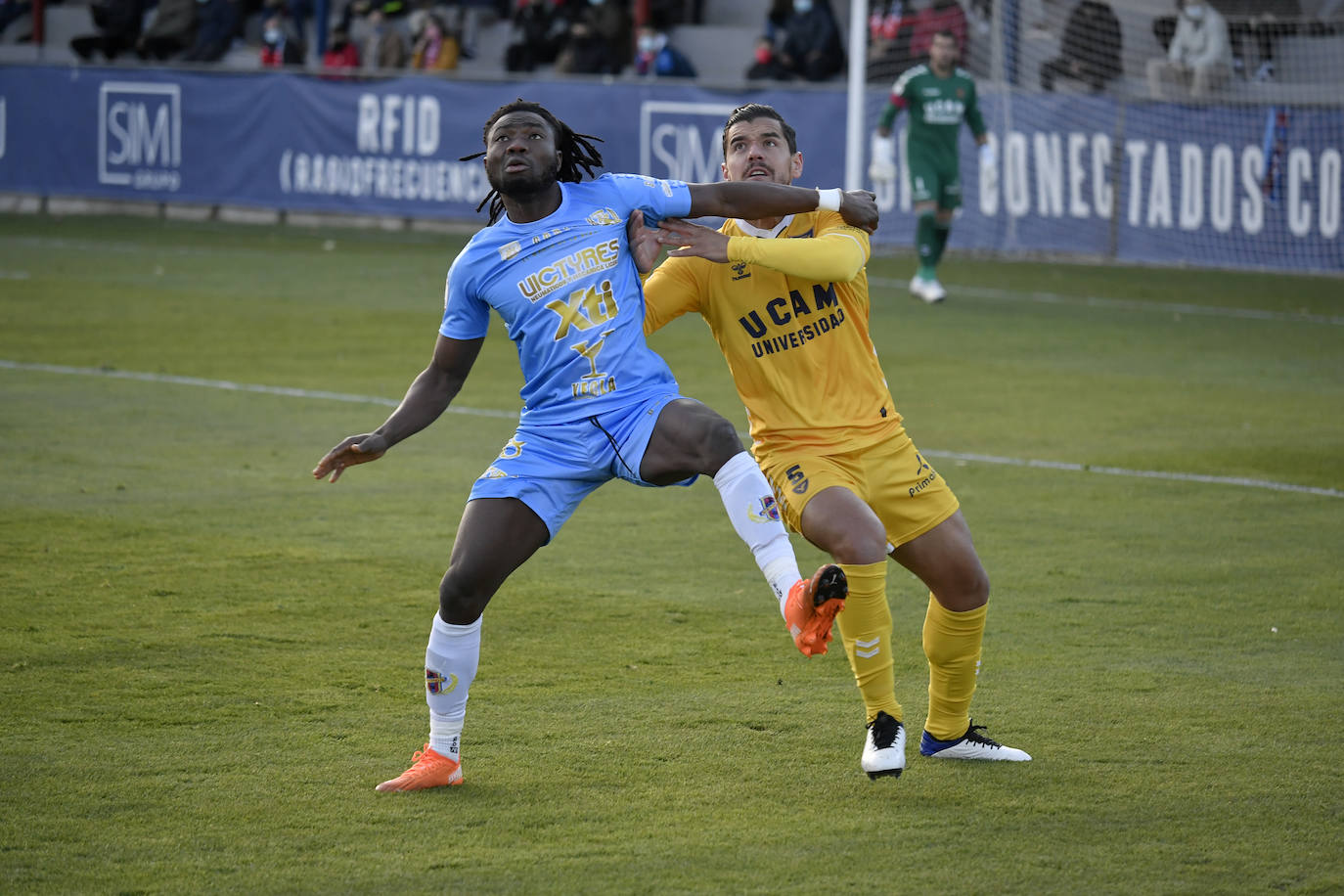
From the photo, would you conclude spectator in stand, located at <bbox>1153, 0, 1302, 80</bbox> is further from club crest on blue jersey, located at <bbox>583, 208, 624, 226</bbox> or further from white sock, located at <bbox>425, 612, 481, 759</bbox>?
white sock, located at <bbox>425, 612, 481, 759</bbox>

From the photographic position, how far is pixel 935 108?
1753cm

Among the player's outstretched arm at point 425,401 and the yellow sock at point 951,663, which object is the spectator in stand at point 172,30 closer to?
the player's outstretched arm at point 425,401

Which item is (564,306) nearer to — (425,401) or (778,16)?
(425,401)

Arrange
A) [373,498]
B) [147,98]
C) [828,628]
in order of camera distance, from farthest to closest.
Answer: [147,98], [373,498], [828,628]

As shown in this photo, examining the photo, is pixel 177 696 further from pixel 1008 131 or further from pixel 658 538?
pixel 1008 131

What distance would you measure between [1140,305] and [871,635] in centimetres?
1339

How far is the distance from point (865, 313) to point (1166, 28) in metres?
17.0

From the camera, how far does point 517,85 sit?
78.4 feet

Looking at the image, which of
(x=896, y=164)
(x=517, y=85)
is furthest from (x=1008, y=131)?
(x=517, y=85)

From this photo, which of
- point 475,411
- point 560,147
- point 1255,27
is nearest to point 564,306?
point 560,147

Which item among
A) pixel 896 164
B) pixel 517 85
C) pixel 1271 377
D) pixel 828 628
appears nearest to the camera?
pixel 828 628

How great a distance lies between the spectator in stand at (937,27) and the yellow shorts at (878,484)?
18.0 metres

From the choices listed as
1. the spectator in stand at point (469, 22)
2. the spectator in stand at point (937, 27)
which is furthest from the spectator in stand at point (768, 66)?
the spectator in stand at point (469, 22)

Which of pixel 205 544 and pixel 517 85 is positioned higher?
pixel 517 85
